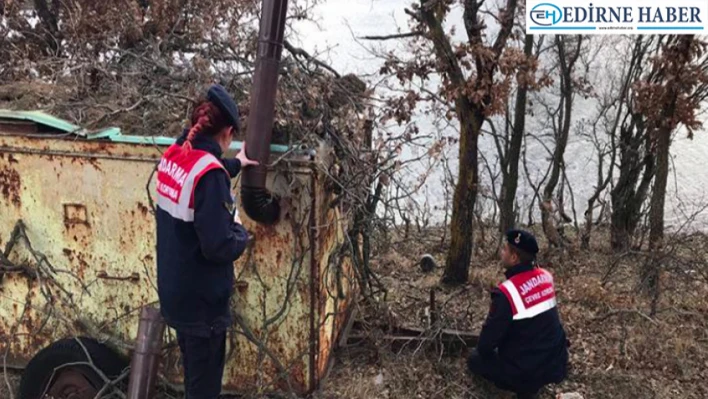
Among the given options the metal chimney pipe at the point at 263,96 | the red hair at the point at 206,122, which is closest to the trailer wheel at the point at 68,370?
the metal chimney pipe at the point at 263,96

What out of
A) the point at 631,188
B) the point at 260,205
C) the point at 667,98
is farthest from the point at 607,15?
the point at 260,205

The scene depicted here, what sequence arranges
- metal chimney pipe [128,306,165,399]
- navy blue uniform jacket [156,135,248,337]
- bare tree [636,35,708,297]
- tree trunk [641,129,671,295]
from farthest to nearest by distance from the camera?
tree trunk [641,129,671,295]
bare tree [636,35,708,297]
metal chimney pipe [128,306,165,399]
navy blue uniform jacket [156,135,248,337]

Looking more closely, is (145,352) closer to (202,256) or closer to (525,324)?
(202,256)

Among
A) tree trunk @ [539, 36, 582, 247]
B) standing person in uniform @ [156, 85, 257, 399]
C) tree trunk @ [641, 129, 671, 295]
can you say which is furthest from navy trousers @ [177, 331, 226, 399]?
tree trunk @ [539, 36, 582, 247]

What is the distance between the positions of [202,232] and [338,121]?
1.77 meters

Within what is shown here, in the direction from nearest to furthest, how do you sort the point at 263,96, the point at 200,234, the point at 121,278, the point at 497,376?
the point at 200,234 → the point at 263,96 → the point at 121,278 → the point at 497,376

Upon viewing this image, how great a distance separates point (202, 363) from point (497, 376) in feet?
6.98

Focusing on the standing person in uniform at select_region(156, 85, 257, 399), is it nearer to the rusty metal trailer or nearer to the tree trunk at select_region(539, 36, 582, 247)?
the rusty metal trailer

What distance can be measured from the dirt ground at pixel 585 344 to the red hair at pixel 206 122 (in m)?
2.04

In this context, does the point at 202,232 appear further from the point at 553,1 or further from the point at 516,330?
the point at 553,1

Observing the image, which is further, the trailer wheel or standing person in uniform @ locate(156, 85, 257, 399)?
the trailer wheel

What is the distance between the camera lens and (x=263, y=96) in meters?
3.11

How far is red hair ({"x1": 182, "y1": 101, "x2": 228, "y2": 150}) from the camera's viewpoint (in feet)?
8.71

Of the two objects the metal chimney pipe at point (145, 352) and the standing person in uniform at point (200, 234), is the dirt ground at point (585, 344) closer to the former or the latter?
the metal chimney pipe at point (145, 352)
